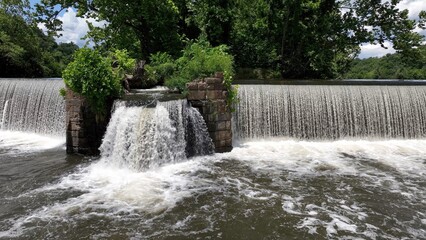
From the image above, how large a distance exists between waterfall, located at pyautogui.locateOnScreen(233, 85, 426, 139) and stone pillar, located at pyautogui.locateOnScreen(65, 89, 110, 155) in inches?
175

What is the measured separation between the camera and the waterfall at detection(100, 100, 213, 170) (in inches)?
316

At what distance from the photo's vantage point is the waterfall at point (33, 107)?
1198 centimetres

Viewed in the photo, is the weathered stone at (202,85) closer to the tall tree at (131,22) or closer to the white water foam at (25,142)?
the white water foam at (25,142)

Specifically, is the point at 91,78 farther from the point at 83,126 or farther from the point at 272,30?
the point at 272,30

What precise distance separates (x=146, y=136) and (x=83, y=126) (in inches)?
89.5

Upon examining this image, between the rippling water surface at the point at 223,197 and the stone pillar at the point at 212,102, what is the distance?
2.21 ft

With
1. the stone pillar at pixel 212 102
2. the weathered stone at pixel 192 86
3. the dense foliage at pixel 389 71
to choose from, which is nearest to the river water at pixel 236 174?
the stone pillar at pixel 212 102

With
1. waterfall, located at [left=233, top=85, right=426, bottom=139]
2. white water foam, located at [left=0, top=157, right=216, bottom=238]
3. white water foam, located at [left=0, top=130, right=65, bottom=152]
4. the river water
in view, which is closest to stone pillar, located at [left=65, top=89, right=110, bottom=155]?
the river water

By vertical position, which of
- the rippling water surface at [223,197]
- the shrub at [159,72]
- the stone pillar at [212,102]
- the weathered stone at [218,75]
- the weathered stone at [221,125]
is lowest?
the rippling water surface at [223,197]

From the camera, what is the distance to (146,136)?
8117mm

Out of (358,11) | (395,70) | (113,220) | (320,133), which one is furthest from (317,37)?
(395,70)

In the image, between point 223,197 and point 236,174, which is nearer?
point 223,197

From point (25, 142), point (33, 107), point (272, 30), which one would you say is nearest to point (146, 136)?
point (25, 142)

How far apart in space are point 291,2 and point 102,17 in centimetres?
1120
